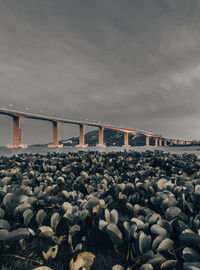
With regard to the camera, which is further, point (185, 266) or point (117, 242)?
point (117, 242)

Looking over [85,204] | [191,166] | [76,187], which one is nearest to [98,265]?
[85,204]

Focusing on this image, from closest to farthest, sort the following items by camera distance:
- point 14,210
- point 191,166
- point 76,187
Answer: point 14,210 < point 76,187 < point 191,166

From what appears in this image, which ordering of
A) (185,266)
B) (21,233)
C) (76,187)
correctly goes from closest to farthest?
(185,266)
(21,233)
(76,187)

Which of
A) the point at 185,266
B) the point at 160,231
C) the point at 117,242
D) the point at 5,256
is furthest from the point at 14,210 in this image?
the point at 185,266

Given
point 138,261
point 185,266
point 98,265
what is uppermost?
point 185,266

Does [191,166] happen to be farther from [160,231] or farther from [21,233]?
[21,233]

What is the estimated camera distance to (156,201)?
11.0ft

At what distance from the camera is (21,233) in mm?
2150

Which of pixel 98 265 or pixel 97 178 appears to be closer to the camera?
pixel 98 265

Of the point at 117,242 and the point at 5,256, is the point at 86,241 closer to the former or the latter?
the point at 117,242

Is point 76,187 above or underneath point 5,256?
above

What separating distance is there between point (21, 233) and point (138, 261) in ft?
4.70

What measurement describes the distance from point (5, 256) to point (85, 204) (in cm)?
129

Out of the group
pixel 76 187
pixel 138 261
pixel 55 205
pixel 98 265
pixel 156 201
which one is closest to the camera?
pixel 138 261
